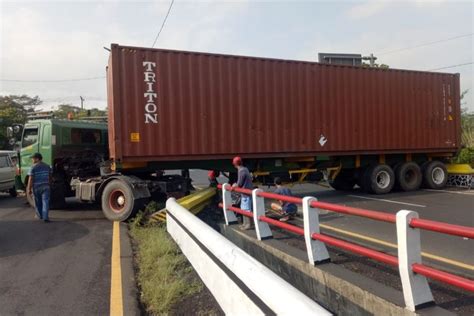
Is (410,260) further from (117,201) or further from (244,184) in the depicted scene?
(117,201)

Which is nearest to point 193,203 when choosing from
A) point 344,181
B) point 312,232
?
point 312,232

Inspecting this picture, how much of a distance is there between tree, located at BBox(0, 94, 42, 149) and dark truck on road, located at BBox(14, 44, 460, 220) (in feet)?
87.9

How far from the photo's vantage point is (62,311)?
4430mm

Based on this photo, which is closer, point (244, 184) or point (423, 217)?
point (244, 184)

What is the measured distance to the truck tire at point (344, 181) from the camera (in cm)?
1534

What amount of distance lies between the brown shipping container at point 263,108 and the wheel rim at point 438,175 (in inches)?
28.7

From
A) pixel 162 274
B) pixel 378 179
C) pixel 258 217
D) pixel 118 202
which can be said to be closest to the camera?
pixel 162 274

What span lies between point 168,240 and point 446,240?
4406mm

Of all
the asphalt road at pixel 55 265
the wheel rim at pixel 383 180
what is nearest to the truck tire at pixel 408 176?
the wheel rim at pixel 383 180

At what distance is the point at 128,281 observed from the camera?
530 centimetres

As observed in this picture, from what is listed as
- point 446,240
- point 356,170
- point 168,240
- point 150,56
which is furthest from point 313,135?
point 168,240

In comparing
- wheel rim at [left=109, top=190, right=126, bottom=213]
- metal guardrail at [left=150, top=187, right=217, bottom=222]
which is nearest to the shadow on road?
wheel rim at [left=109, top=190, right=126, bottom=213]

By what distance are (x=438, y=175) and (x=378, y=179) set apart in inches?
108

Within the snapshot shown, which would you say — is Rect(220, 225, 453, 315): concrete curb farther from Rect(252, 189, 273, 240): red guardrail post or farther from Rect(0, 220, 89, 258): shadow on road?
Rect(0, 220, 89, 258): shadow on road
